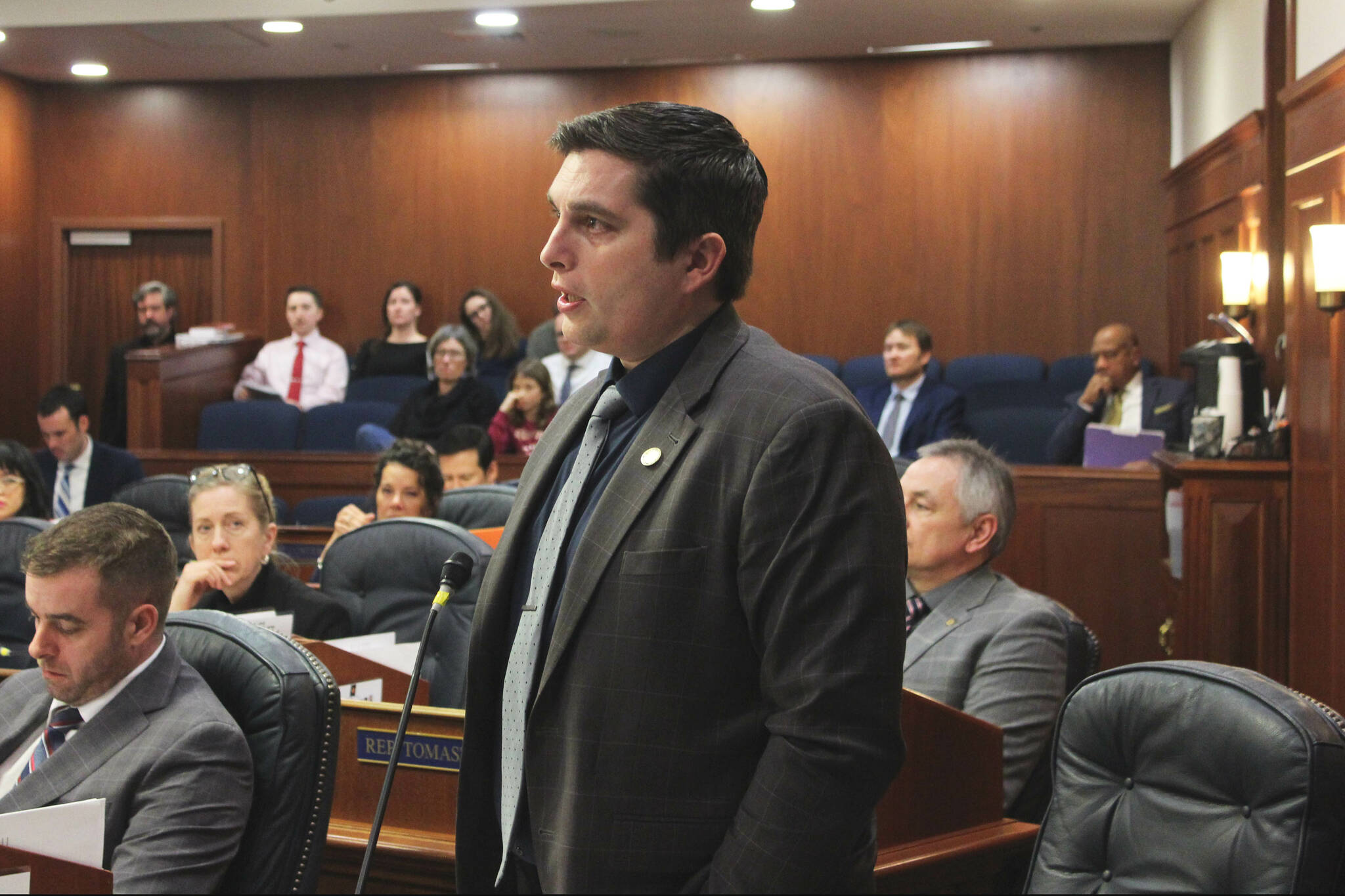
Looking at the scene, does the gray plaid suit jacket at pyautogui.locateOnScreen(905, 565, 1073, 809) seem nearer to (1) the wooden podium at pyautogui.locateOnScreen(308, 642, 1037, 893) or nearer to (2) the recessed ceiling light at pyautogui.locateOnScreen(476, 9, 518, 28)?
(1) the wooden podium at pyautogui.locateOnScreen(308, 642, 1037, 893)

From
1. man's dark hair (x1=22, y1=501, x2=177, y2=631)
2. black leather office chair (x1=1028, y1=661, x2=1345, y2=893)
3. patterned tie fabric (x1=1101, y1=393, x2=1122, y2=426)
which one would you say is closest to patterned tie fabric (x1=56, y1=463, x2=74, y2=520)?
man's dark hair (x1=22, y1=501, x2=177, y2=631)

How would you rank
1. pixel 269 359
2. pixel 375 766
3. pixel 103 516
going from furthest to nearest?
pixel 269 359, pixel 375 766, pixel 103 516

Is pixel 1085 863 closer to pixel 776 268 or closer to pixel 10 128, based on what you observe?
pixel 776 268

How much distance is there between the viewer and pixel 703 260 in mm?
1419

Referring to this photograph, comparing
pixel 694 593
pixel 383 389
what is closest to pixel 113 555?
pixel 694 593

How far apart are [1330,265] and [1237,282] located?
6.19 ft

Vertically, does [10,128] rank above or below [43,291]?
above

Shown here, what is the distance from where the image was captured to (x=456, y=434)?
4793 mm

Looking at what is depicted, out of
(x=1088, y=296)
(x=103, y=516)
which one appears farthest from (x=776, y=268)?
(x=103, y=516)

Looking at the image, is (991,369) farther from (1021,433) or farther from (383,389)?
(383,389)

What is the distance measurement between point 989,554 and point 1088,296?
622 cm

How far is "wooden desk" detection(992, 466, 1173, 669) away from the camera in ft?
17.7

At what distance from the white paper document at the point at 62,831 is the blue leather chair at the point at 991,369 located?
6895 mm

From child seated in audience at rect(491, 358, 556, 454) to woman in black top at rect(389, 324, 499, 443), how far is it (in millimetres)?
334
